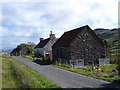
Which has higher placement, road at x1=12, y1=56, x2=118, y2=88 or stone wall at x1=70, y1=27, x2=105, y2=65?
stone wall at x1=70, y1=27, x2=105, y2=65

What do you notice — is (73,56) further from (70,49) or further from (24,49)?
(24,49)

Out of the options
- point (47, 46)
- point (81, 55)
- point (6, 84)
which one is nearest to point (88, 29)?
point (81, 55)

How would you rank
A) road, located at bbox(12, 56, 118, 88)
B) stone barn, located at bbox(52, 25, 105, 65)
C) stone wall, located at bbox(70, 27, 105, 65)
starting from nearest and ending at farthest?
road, located at bbox(12, 56, 118, 88)
stone barn, located at bbox(52, 25, 105, 65)
stone wall, located at bbox(70, 27, 105, 65)

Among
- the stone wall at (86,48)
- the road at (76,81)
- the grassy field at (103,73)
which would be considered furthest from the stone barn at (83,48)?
the road at (76,81)

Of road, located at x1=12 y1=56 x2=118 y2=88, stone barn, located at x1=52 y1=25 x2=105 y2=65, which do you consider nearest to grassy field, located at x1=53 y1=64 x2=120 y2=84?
road, located at x1=12 y1=56 x2=118 y2=88

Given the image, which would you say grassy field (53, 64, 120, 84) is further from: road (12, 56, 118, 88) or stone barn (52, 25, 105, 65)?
stone barn (52, 25, 105, 65)

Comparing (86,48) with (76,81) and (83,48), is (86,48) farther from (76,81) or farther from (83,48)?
(76,81)

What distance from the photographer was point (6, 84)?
13516mm

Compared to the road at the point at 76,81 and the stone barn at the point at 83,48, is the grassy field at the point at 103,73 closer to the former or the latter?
the road at the point at 76,81

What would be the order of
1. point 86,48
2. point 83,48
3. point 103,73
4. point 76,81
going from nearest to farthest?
point 76,81, point 103,73, point 83,48, point 86,48

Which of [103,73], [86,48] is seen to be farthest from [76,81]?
[86,48]

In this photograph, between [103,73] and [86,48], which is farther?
[86,48]

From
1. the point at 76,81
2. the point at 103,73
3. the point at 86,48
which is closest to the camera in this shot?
the point at 76,81

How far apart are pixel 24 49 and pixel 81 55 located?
48.5 m
